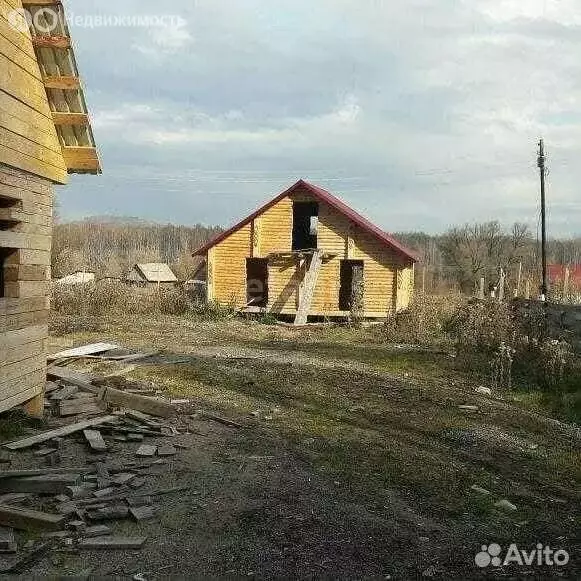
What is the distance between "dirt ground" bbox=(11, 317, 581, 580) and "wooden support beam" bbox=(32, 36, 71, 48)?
5.11 m

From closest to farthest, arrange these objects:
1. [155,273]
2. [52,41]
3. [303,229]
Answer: [52,41]
[303,229]
[155,273]

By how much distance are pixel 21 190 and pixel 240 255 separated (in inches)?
703

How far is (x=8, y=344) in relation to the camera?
7.25m

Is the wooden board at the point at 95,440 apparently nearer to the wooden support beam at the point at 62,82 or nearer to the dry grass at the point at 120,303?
the wooden support beam at the point at 62,82

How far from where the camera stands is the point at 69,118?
8.32 meters

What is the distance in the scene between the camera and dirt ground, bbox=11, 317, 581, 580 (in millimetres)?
4773

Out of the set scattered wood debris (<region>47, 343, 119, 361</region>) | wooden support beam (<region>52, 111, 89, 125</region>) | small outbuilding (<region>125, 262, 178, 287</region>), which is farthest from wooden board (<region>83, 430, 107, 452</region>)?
small outbuilding (<region>125, 262, 178, 287</region>)

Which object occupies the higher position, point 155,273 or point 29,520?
point 155,273

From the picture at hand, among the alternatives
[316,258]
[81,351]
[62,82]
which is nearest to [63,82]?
[62,82]

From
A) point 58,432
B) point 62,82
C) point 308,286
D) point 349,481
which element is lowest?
point 349,481

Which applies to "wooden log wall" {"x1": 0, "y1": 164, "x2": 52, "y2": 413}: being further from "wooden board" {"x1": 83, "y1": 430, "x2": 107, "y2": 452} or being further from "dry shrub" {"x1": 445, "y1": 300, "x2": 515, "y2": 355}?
"dry shrub" {"x1": 445, "y1": 300, "x2": 515, "y2": 355}

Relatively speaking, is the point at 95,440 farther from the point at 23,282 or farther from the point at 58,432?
the point at 23,282

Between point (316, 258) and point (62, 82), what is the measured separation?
1662 cm

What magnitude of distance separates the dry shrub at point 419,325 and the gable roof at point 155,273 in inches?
992
